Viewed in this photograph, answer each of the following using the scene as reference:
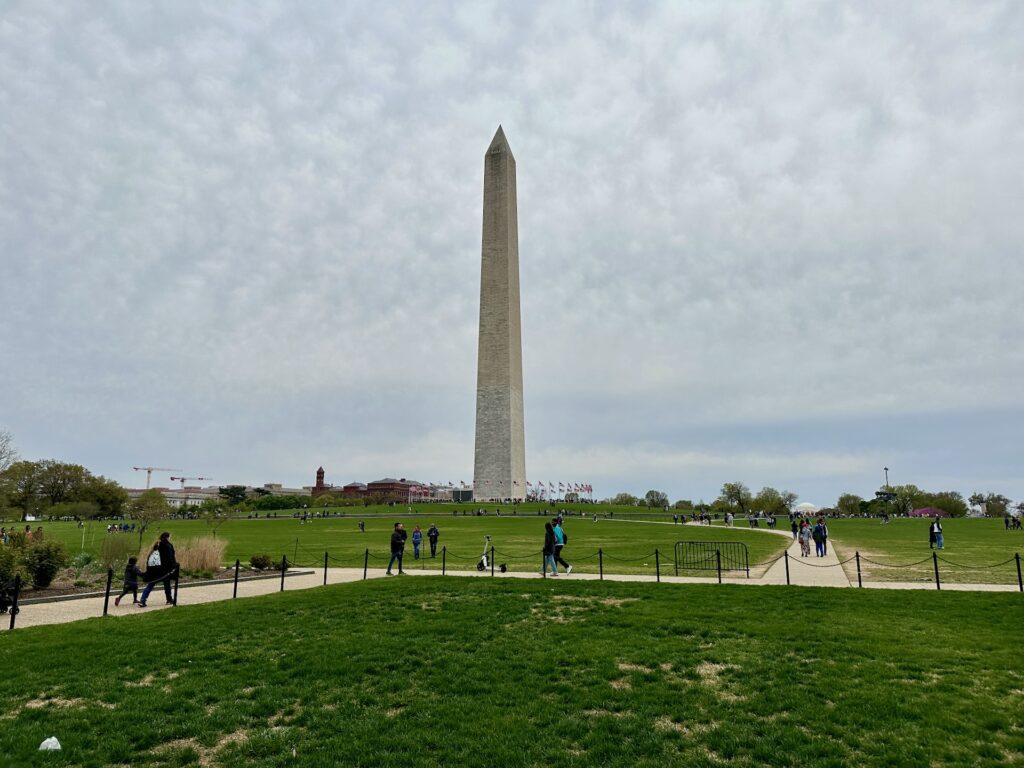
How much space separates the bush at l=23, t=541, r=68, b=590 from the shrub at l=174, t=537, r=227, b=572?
11.3 feet

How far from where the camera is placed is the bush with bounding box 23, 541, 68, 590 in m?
17.5

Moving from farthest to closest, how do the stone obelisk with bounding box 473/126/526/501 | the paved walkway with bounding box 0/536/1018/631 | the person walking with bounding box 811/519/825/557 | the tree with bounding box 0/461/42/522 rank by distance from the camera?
the tree with bounding box 0/461/42/522 < the stone obelisk with bounding box 473/126/526/501 < the person walking with bounding box 811/519/825/557 < the paved walkway with bounding box 0/536/1018/631

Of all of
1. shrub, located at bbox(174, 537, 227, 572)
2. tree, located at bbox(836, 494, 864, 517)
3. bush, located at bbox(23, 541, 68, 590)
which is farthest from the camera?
tree, located at bbox(836, 494, 864, 517)

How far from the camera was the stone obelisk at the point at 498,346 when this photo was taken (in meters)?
76.4

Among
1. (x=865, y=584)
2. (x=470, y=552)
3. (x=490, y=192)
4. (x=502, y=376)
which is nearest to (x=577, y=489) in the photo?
(x=502, y=376)

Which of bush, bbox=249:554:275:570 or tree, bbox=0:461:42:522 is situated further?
tree, bbox=0:461:42:522

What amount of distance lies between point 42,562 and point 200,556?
15.5 ft

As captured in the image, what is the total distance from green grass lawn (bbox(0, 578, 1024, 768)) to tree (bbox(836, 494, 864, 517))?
125m

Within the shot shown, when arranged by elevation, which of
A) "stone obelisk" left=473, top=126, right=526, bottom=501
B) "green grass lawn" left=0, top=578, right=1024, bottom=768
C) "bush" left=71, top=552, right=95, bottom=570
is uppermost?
"stone obelisk" left=473, top=126, right=526, bottom=501

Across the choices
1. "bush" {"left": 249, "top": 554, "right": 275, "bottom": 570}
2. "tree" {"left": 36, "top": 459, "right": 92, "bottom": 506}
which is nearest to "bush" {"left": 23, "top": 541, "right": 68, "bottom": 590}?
"bush" {"left": 249, "top": 554, "right": 275, "bottom": 570}

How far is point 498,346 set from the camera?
76.9m

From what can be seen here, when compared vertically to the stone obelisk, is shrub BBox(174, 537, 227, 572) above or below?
below

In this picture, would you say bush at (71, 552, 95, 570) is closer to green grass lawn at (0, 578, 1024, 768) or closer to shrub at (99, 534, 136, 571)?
shrub at (99, 534, 136, 571)

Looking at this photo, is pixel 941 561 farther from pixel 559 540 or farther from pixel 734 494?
pixel 734 494
